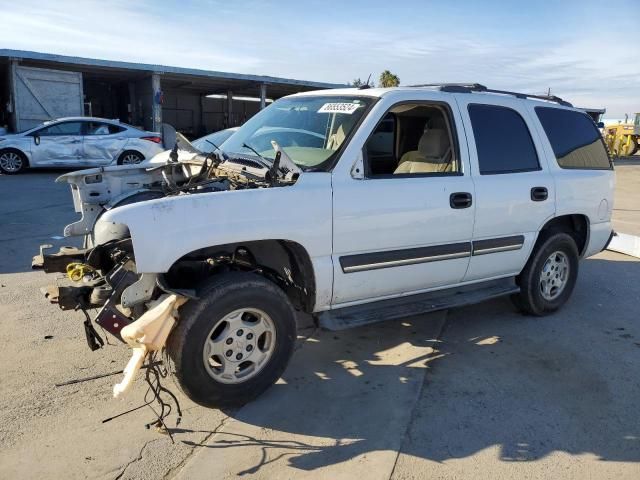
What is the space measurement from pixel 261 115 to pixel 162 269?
2.16m

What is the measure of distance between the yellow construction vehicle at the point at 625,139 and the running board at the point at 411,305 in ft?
112

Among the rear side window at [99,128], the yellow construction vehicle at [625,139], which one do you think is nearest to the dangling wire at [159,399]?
the rear side window at [99,128]

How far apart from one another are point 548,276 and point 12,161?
44.5ft

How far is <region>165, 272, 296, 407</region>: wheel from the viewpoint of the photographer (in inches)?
124

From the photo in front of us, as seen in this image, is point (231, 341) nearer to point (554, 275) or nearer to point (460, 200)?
point (460, 200)

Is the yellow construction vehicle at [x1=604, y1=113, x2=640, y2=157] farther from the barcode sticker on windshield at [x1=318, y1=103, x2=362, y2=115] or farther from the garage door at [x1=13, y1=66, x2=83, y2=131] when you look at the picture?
the barcode sticker on windshield at [x1=318, y1=103, x2=362, y2=115]

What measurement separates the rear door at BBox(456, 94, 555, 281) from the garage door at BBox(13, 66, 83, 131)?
16736 millimetres

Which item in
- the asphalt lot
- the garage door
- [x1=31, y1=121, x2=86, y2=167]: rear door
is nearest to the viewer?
the asphalt lot

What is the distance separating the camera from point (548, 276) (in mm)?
5184

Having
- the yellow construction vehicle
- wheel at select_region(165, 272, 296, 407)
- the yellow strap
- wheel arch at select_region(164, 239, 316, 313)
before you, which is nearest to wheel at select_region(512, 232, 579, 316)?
Answer: wheel arch at select_region(164, 239, 316, 313)

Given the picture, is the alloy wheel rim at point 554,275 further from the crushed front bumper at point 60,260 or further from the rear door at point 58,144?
the rear door at point 58,144

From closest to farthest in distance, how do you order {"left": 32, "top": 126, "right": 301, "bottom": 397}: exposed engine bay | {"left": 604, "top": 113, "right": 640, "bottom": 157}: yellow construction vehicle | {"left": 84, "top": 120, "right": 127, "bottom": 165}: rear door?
{"left": 32, "top": 126, "right": 301, "bottom": 397}: exposed engine bay < {"left": 84, "top": 120, "right": 127, "bottom": 165}: rear door < {"left": 604, "top": 113, "right": 640, "bottom": 157}: yellow construction vehicle

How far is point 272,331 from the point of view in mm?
3482

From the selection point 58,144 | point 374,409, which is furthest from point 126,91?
point 374,409
